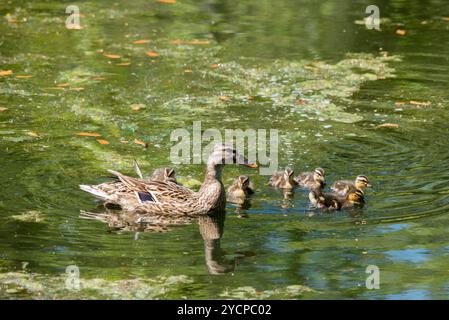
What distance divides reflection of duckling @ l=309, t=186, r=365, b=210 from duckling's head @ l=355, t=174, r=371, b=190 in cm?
9

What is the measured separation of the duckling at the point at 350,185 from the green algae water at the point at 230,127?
0.47 feet

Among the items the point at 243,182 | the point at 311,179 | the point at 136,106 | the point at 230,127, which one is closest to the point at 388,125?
the point at 230,127

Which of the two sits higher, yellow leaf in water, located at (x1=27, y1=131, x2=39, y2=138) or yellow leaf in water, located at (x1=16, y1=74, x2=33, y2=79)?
yellow leaf in water, located at (x1=16, y1=74, x2=33, y2=79)

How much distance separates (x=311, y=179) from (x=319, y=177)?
0.11 m

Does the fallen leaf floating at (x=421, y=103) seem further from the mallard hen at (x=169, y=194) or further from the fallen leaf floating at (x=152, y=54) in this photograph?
the fallen leaf floating at (x=152, y=54)

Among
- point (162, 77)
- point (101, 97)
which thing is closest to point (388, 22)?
point (162, 77)

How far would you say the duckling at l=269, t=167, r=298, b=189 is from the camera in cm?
861

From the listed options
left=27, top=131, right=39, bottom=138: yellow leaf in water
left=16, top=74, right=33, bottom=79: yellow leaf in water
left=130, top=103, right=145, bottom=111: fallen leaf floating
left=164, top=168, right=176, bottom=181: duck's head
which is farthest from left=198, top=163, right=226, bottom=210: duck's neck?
left=16, top=74, right=33, bottom=79: yellow leaf in water

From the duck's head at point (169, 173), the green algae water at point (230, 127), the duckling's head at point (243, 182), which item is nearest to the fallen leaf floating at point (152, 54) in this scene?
the green algae water at point (230, 127)

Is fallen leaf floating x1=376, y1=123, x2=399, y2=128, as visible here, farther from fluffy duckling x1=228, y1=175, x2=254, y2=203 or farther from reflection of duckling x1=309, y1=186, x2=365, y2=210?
fluffy duckling x1=228, y1=175, x2=254, y2=203

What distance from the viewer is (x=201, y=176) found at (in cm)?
912

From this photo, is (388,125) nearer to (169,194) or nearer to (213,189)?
(213,189)
